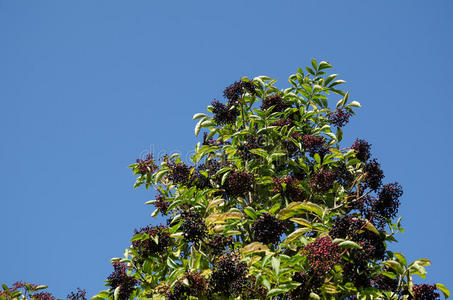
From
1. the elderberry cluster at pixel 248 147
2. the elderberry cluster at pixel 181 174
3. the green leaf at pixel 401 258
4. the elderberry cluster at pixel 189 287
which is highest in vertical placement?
the elderberry cluster at pixel 248 147

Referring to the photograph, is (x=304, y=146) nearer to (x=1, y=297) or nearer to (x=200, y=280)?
(x=200, y=280)

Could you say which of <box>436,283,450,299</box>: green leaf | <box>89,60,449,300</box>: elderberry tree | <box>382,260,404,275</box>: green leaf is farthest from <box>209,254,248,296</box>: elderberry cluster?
<box>436,283,450,299</box>: green leaf

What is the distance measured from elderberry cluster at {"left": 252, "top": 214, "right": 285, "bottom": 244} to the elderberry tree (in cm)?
1

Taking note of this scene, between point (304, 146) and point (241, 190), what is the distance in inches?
44.5

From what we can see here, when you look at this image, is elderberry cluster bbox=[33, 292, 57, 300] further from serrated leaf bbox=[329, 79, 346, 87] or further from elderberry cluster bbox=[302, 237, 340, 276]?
serrated leaf bbox=[329, 79, 346, 87]

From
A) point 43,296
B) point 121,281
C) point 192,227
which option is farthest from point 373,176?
point 43,296

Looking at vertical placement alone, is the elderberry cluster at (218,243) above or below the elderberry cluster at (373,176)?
below

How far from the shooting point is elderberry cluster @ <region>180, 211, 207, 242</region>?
15.0ft

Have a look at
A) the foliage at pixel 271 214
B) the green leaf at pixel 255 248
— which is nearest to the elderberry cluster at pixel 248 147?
the foliage at pixel 271 214

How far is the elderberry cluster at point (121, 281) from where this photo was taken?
201 inches

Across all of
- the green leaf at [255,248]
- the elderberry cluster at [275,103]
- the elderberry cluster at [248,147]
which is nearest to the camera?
the green leaf at [255,248]

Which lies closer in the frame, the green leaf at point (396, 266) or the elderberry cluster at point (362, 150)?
the green leaf at point (396, 266)

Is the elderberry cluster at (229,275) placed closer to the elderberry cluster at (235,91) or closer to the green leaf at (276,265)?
the green leaf at (276,265)

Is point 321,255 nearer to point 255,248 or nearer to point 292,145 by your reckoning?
point 255,248
